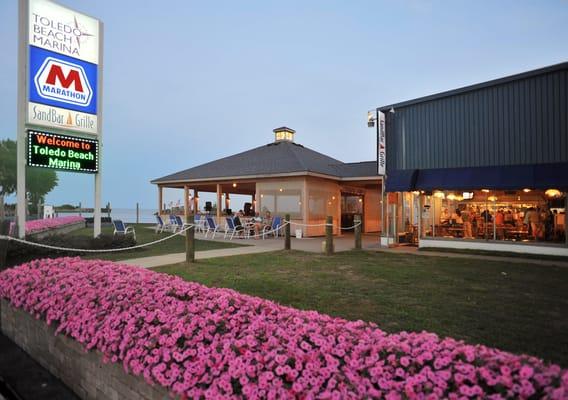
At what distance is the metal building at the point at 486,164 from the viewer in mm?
11086

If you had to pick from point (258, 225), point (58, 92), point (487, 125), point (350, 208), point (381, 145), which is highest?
point (58, 92)

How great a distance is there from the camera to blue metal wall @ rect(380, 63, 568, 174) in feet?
Result: 36.2

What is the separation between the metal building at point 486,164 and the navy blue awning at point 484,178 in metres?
0.03

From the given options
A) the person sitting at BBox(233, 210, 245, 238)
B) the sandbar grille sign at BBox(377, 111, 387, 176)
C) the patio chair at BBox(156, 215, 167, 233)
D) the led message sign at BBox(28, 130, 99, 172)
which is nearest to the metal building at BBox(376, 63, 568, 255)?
the sandbar grille sign at BBox(377, 111, 387, 176)

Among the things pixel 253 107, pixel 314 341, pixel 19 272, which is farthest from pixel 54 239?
pixel 253 107

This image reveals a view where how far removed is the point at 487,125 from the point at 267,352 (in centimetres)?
1276

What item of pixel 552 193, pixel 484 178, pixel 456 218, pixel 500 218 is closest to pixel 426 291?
pixel 484 178

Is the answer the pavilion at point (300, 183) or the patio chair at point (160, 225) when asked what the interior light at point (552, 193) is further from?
the patio chair at point (160, 225)

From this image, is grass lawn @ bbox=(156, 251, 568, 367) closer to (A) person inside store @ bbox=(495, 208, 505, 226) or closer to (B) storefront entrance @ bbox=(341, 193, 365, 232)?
(A) person inside store @ bbox=(495, 208, 505, 226)

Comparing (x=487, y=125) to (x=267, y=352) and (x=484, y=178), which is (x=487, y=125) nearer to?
(x=484, y=178)

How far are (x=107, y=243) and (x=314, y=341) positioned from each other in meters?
10.2

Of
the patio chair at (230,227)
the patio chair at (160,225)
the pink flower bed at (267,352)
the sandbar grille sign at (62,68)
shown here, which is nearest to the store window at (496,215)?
the patio chair at (230,227)

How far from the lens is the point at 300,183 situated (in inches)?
685

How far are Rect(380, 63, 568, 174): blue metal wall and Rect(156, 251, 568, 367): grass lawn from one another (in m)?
4.26
